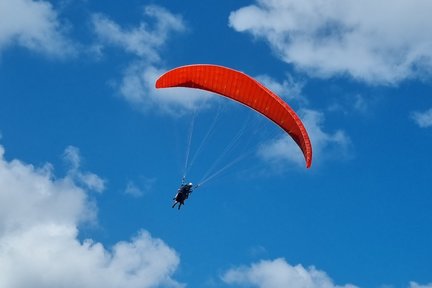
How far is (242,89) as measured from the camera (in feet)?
145

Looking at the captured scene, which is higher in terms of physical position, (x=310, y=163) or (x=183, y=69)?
(x=183, y=69)

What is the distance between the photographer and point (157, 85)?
44.6 metres

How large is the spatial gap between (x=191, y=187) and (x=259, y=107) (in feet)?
20.2

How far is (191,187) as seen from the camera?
153 ft

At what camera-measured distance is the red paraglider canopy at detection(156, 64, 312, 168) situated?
141ft

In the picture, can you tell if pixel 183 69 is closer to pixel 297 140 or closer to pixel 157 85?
pixel 157 85

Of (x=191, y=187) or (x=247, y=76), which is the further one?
(x=191, y=187)

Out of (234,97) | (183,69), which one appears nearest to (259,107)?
(234,97)

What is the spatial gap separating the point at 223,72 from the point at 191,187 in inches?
279

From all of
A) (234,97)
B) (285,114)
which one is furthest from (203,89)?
(285,114)

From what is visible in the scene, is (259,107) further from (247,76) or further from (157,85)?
(157,85)

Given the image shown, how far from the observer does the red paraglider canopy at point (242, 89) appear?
43.1 m

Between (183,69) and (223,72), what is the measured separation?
2160 mm

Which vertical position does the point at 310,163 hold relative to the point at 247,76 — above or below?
below
